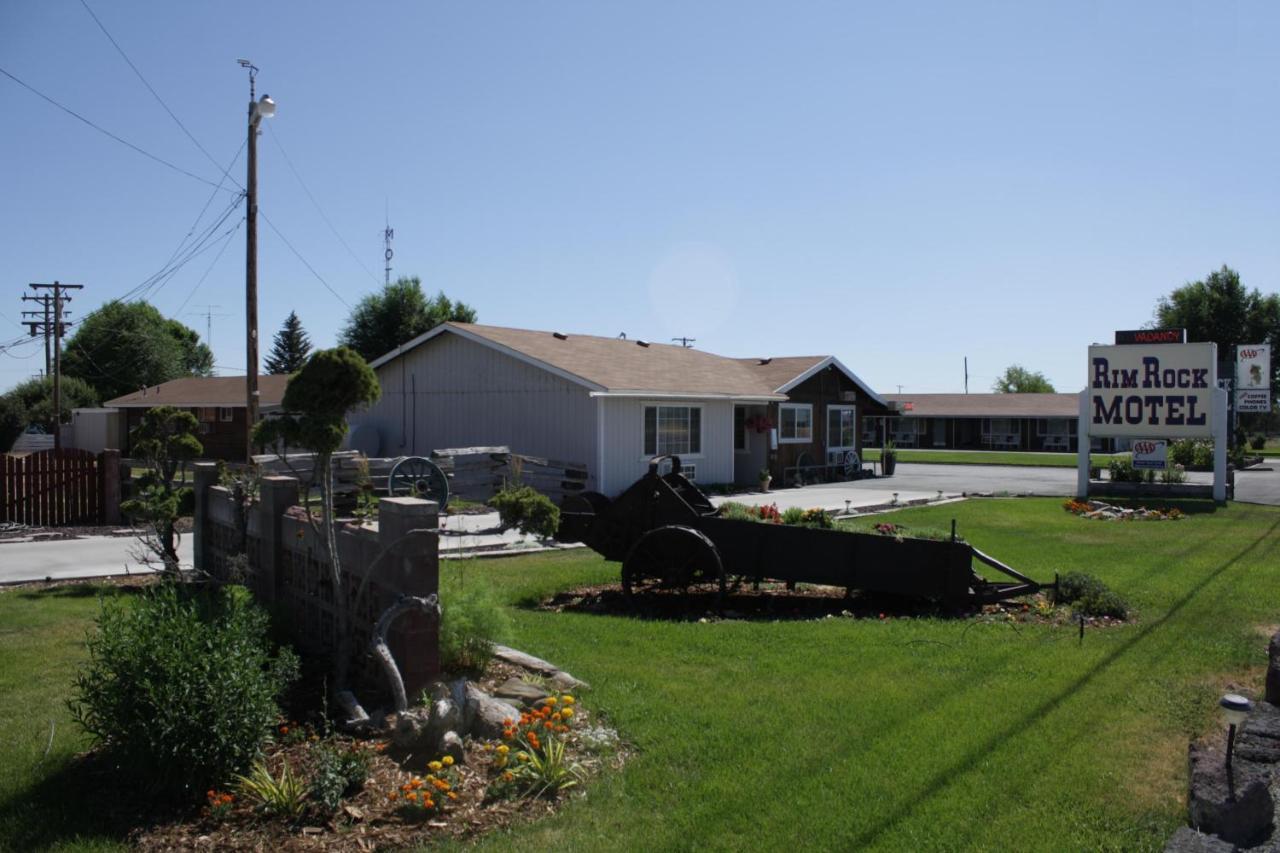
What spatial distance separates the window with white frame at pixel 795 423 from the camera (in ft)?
93.8

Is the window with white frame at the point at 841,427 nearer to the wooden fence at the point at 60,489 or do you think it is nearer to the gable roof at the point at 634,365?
the gable roof at the point at 634,365

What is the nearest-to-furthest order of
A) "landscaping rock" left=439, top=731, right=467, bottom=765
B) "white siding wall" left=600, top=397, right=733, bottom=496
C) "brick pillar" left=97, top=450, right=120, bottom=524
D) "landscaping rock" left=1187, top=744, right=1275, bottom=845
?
"landscaping rock" left=1187, top=744, right=1275, bottom=845 → "landscaping rock" left=439, top=731, right=467, bottom=765 → "brick pillar" left=97, top=450, right=120, bottom=524 → "white siding wall" left=600, top=397, right=733, bottom=496

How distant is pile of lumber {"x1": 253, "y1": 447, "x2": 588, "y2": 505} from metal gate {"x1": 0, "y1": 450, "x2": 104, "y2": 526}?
10.1ft

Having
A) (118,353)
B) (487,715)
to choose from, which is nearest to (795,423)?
(487,715)

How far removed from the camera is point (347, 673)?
607 centimetres

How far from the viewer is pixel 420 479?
57.1ft

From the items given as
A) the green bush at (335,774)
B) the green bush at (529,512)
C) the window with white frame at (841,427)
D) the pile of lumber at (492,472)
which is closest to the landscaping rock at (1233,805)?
the green bush at (335,774)

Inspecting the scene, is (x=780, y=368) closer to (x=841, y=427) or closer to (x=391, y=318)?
(x=841, y=427)

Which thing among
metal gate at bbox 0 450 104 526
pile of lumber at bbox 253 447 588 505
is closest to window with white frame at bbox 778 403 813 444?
pile of lumber at bbox 253 447 588 505

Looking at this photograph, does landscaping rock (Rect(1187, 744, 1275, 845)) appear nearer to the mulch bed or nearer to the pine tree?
the mulch bed

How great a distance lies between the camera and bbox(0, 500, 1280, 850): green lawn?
4359mm

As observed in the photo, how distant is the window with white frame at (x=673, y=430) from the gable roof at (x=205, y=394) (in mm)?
18646

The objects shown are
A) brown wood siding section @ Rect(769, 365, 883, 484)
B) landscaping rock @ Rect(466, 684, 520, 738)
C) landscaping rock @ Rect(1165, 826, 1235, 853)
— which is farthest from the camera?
brown wood siding section @ Rect(769, 365, 883, 484)

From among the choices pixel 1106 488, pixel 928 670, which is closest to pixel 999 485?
pixel 1106 488
